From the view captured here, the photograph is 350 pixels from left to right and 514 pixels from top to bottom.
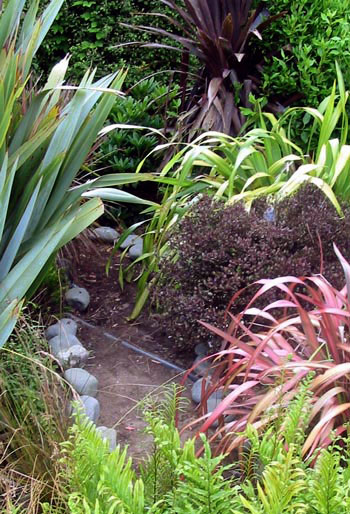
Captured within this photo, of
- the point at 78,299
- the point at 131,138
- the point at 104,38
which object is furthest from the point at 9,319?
the point at 104,38

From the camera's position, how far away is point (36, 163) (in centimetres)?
329

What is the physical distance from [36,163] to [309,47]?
6.50ft

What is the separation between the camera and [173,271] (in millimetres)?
3441

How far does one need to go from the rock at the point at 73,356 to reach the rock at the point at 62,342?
32 mm

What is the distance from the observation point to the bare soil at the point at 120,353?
3.03 m

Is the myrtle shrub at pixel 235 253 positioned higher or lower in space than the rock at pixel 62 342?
higher

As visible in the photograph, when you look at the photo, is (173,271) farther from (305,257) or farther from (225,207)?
(305,257)

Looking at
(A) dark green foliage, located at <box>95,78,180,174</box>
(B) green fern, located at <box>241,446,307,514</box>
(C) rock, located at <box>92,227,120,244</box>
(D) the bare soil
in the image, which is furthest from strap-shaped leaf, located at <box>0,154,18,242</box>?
(A) dark green foliage, located at <box>95,78,180,174</box>

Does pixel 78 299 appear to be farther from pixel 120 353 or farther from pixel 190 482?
pixel 190 482

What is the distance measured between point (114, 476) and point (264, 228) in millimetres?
1822

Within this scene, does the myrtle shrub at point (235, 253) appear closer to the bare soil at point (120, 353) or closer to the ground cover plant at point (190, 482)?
the bare soil at point (120, 353)

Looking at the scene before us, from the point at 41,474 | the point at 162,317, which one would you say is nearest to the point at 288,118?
the point at 162,317

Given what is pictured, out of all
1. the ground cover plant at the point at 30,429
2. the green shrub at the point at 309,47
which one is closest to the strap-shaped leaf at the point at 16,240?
the ground cover plant at the point at 30,429

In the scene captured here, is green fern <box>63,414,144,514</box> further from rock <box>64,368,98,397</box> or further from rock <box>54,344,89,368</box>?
rock <box>54,344,89,368</box>
